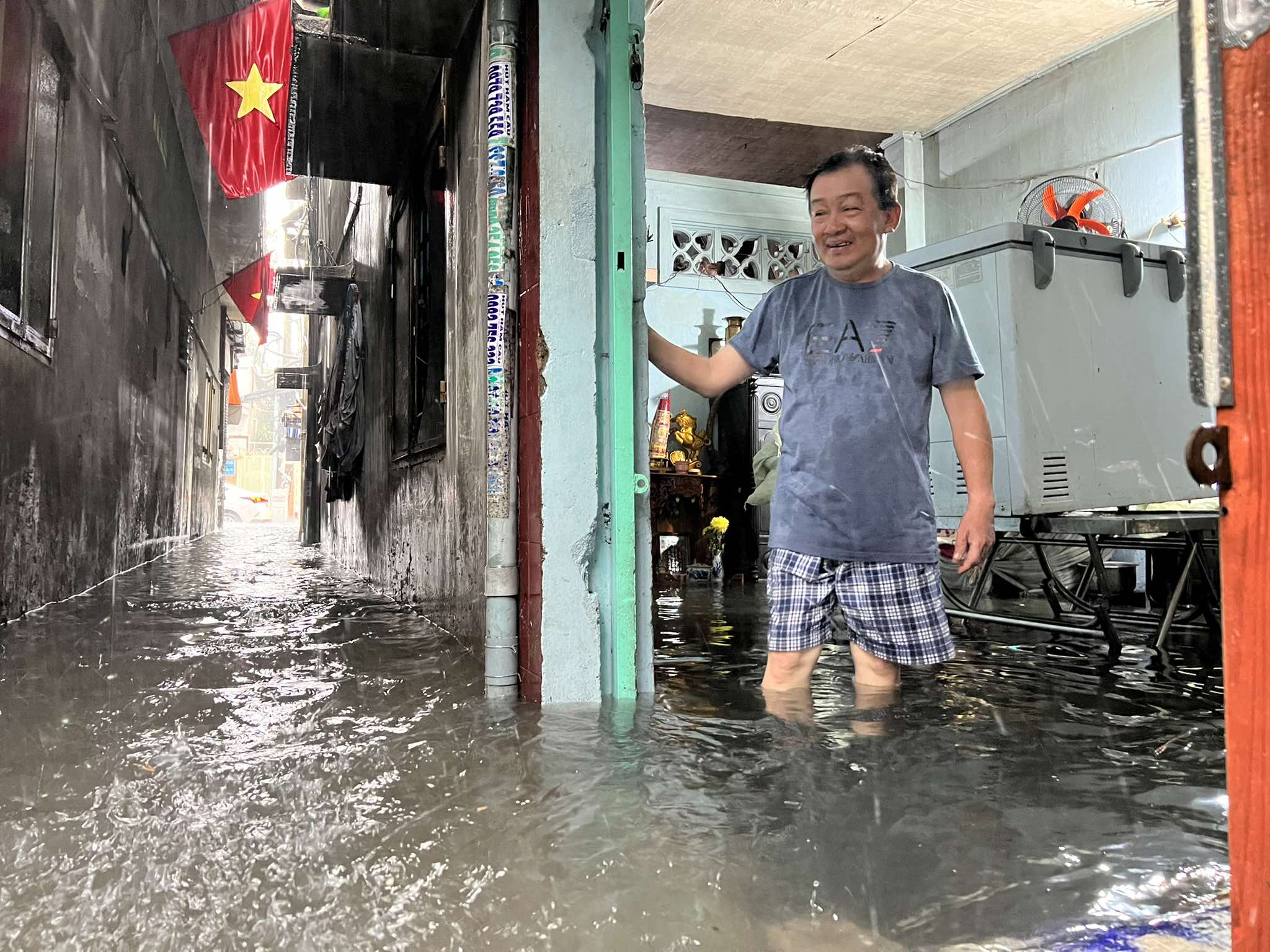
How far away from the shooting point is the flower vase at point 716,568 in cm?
771

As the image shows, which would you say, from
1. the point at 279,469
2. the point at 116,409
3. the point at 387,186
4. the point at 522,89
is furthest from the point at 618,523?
the point at 279,469

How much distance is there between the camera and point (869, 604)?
260 cm

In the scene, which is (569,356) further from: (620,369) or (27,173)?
(27,173)

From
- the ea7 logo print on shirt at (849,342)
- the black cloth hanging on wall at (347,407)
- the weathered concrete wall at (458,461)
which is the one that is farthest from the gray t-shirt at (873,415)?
the black cloth hanging on wall at (347,407)

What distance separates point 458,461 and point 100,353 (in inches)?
171

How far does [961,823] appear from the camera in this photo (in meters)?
1.73

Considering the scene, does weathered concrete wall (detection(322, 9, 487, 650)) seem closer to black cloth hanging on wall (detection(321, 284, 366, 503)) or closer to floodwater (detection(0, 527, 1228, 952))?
floodwater (detection(0, 527, 1228, 952))

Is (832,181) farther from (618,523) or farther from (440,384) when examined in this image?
(440,384)

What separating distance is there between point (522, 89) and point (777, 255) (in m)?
6.98

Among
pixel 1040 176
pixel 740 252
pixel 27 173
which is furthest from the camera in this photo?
pixel 740 252

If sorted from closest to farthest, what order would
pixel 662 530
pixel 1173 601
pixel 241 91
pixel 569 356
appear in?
pixel 569 356, pixel 1173 601, pixel 241 91, pixel 662 530

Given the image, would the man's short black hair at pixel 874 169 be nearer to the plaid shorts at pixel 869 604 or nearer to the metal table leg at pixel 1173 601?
the plaid shorts at pixel 869 604

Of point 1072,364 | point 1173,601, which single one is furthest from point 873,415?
point 1072,364

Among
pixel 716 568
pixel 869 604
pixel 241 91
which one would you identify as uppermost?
pixel 241 91
